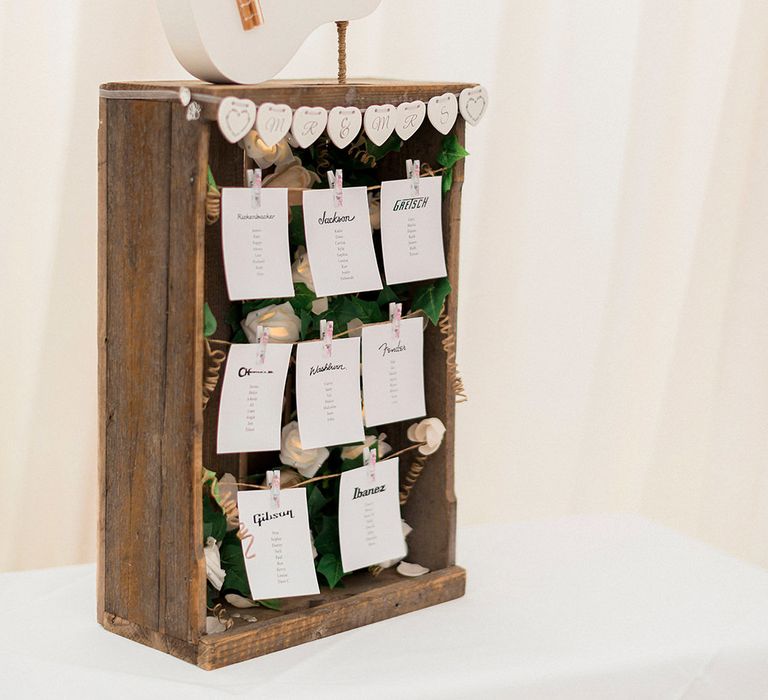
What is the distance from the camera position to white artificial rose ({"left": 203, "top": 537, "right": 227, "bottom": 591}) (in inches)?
49.5

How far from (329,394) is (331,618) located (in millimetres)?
258

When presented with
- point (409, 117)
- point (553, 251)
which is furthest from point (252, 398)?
point (553, 251)

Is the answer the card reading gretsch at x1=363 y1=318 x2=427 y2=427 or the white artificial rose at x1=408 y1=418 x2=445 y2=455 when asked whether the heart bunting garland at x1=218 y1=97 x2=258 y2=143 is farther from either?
the white artificial rose at x1=408 y1=418 x2=445 y2=455

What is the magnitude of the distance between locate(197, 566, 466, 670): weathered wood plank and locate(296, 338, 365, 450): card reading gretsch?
19 centimetres

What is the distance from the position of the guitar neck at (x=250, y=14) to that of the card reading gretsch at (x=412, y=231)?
241mm

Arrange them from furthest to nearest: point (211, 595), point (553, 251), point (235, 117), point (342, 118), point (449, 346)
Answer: point (553, 251) < point (449, 346) < point (211, 595) < point (342, 118) < point (235, 117)

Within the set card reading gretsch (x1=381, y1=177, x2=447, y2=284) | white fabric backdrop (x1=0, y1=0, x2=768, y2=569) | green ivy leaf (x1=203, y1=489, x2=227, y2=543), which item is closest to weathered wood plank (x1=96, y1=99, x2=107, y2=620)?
green ivy leaf (x1=203, y1=489, x2=227, y2=543)

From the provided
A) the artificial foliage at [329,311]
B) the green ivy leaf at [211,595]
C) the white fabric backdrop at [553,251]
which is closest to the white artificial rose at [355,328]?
the artificial foliage at [329,311]

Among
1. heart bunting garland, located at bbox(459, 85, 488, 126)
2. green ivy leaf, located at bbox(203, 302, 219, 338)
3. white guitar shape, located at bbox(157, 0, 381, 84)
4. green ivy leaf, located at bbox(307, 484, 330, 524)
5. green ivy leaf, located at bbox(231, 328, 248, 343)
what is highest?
white guitar shape, located at bbox(157, 0, 381, 84)

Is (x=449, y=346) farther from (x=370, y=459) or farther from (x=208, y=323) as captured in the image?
(x=208, y=323)

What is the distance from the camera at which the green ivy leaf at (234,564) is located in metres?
1.31

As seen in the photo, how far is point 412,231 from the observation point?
1349mm

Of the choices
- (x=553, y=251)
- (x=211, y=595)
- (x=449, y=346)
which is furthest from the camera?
(x=553, y=251)

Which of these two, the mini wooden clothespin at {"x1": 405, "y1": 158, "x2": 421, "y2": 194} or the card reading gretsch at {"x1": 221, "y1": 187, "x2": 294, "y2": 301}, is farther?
the mini wooden clothespin at {"x1": 405, "y1": 158, "x2": 421, "y2": 194}
